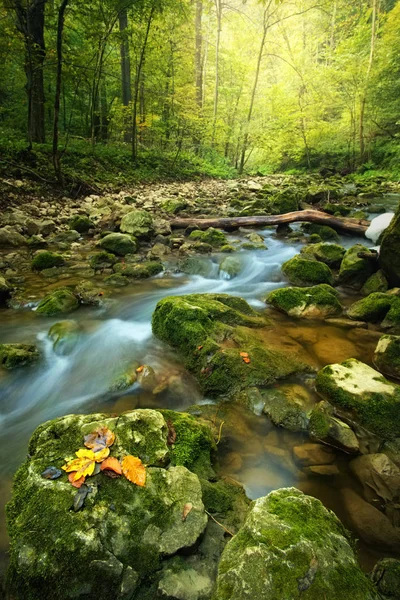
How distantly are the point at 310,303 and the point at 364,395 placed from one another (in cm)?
204

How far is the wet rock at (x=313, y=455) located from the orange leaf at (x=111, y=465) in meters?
1.54

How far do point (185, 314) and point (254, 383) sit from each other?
1.14 metres

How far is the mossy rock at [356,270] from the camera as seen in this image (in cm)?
569

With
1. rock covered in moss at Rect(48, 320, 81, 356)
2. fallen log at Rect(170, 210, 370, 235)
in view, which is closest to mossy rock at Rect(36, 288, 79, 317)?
rock covered in moss at Rect(48, 320, 81, 356)

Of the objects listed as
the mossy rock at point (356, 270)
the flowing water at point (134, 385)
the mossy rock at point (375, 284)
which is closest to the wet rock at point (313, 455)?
the flowing water at point (134, 385)

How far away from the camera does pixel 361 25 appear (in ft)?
63.6

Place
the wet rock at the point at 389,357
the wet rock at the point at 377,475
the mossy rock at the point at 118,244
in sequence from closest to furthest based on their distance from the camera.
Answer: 1. the wet rock at the point at 377,475
2. the wet rock at the point at 389,357
3. the mossy rock at the point at 118,244

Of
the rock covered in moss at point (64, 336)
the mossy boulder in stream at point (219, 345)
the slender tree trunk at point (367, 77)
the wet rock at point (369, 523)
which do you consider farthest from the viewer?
the slender tree trunk at point (367, 77)

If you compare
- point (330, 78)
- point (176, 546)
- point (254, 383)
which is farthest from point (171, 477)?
point (330, 78)

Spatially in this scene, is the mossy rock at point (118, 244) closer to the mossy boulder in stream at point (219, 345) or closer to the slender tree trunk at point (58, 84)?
the mossy boulder in stream at point (219, 345)

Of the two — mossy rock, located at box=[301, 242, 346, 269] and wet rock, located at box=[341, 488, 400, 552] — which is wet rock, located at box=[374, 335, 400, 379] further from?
mossy rock, located at box=[301, 242, 346, 269]

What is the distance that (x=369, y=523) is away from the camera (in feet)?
6.85

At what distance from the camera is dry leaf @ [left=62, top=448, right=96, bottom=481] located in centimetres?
160

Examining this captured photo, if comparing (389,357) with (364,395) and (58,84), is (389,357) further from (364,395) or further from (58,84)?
(58,84)
